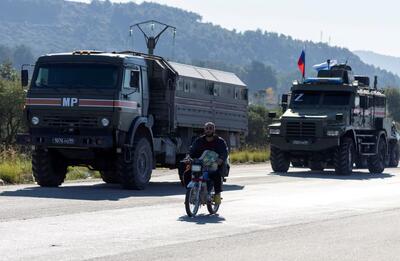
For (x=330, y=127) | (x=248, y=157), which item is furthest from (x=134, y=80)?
(x=248, y=157)

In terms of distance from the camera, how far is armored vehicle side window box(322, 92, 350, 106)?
3080cm

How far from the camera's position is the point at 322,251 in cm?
1123

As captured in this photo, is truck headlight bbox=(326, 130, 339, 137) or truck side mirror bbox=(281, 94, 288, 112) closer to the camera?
truck headlight bbox=(326, 130, 339, 137)

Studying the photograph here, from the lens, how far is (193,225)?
13805 mm

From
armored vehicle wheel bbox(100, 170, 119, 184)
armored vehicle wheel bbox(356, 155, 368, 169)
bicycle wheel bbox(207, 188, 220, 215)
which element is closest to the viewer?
bicycle wheel bbox(207, 188, 220, 215)

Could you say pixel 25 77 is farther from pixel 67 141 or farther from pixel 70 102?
pixel 67 141

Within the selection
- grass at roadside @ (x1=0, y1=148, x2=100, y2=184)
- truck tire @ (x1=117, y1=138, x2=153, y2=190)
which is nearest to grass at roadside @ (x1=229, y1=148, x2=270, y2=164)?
grass at roadside @ (x1=0, y1=148, x2=100, y2=184)

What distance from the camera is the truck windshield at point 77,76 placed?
20062 mm

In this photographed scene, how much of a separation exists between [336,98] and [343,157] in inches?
88.0

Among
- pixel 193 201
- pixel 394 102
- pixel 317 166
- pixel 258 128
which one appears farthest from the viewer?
pixel 394 102

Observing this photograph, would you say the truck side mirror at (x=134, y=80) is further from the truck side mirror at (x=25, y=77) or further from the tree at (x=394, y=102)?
the tree at (x=394, y=102)

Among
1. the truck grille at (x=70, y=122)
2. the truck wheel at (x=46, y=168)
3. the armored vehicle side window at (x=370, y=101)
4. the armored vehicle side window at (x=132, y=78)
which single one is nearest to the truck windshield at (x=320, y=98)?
the armored vehicle side window at (x=370, y=101)

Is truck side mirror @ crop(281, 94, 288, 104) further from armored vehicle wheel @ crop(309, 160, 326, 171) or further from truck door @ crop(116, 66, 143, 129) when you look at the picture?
truck door @ crop(116, 66, 143, 129)

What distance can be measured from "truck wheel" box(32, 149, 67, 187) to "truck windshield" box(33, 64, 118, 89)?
5.12ft
